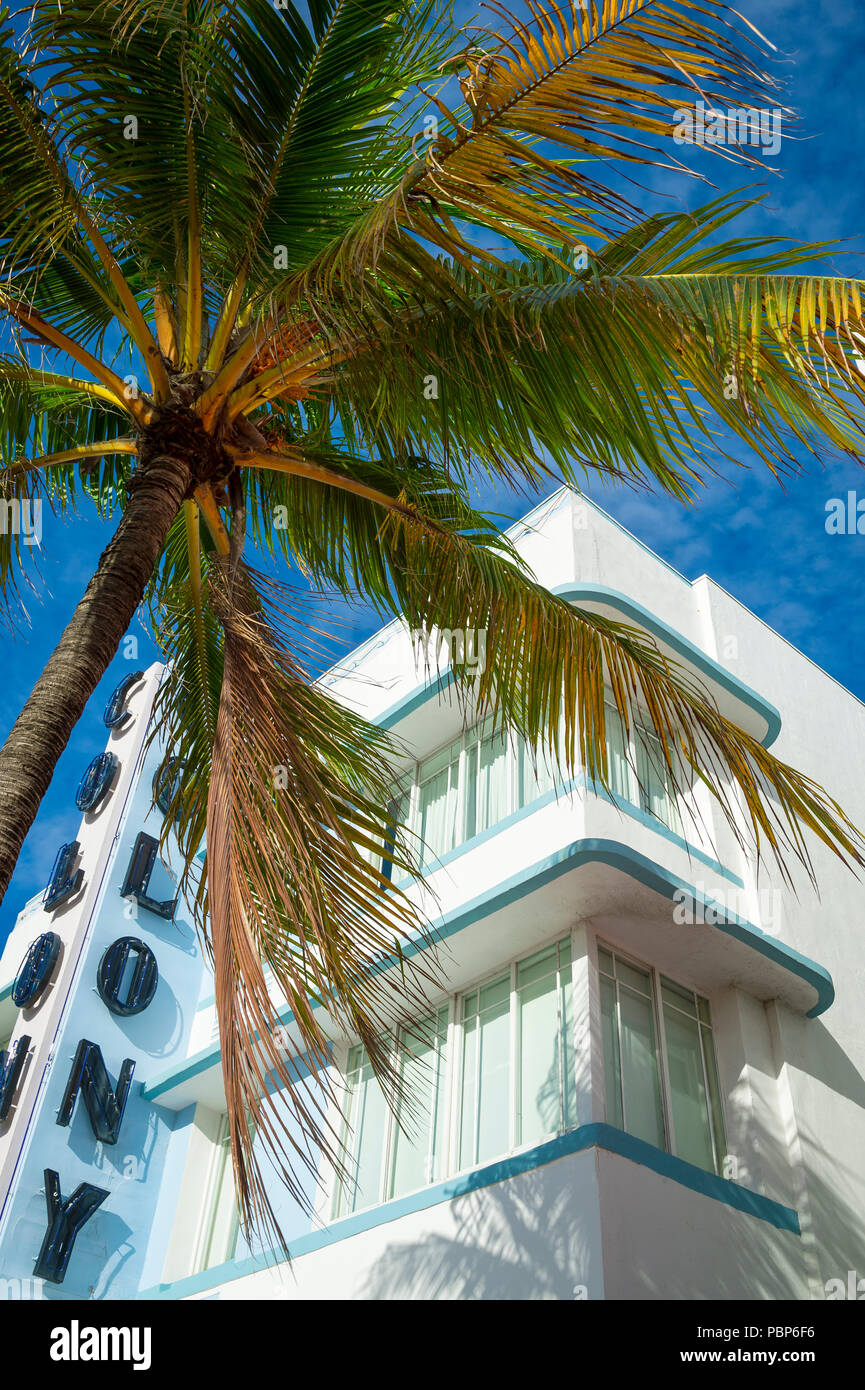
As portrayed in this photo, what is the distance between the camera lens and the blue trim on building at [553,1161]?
30.5 feet

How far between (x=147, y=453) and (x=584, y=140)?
286 cm

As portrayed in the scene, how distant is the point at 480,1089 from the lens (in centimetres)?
1123

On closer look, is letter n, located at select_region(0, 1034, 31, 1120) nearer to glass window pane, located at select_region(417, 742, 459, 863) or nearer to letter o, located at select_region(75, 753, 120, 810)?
letter o, located at select_region(75, 753, 120, 810)

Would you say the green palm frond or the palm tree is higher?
the palm tree

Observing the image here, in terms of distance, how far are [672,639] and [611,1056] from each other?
515 centimetres

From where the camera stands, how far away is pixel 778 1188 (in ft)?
35.1

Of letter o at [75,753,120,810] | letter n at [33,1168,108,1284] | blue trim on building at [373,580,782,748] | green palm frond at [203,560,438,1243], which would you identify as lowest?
green palm frond at [203,560,438,1243]

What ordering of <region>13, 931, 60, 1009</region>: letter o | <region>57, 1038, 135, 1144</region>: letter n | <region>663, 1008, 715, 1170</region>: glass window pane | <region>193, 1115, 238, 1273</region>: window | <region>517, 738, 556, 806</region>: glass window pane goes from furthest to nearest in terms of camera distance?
1. <region>13, 931, 60, 1009</region>: letter o
2. <region>57, 1038, 135, 1144</region>: letter n
3. <region>193, 1115, 238, 1273</region>: window
4. <region>517, 738, 556, 806</region>: glass window pane
5. <region>663, 1008, 715, 1170</region>: glass window pane

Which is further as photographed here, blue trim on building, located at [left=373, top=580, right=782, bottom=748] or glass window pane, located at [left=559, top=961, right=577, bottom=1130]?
blue trim on building, located at [left=373, top=580, right=782, bottom=748]

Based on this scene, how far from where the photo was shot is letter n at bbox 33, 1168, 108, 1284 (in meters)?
13.3

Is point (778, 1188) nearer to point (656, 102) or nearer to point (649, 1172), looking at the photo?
point (649, 1172)

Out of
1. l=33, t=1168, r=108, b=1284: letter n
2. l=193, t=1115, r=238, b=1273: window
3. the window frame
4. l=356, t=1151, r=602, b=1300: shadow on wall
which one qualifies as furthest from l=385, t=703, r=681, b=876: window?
l=33, t=1168, r=108, b=1284: letter n

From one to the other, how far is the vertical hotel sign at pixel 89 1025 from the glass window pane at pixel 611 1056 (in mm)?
7084

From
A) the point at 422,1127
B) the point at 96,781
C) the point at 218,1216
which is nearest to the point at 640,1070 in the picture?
the point at 422,1127
